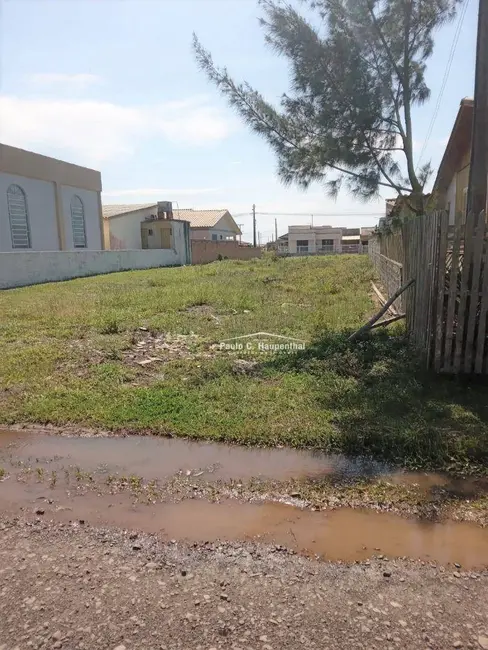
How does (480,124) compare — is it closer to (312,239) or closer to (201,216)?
(201,216)

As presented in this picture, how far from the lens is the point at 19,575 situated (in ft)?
8.30

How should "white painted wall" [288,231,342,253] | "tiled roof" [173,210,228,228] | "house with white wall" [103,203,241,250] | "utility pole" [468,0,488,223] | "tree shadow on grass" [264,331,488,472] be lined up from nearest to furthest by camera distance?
"tree shadow on grass" [264,331,488,472] < "utility pole" [468,0,488,223] < "house with white wall" [103,203,241,250] < "tiled roof" [173,210,228,228] < "white painted wall" [288,231,342,253]

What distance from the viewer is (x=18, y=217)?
23.4 m

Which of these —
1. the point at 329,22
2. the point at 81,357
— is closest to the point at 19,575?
the point at 81,357

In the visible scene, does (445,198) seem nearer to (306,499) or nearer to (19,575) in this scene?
(306,499)

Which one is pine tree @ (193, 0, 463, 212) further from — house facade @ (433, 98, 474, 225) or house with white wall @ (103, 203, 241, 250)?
house with white wall @ (103, 203, 241, 250)

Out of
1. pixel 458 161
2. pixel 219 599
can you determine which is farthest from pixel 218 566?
pixel 458 161

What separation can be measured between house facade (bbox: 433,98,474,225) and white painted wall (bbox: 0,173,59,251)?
18.9 m

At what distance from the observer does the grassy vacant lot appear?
418 cm

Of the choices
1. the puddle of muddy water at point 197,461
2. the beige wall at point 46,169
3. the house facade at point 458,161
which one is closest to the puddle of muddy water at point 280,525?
the puddle of muddy water at point 197,461

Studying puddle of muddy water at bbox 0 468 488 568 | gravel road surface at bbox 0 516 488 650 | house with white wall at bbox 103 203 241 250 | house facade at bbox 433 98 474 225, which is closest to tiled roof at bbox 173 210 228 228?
house with white wall at bbox 103 203 241 250

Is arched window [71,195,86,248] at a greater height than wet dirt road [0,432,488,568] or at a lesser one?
greater

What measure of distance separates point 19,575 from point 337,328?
655cm

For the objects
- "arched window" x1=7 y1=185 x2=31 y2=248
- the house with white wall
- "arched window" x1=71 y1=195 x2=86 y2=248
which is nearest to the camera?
"arched window" x1=7 y1=185 x2=31 y2=248
